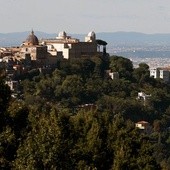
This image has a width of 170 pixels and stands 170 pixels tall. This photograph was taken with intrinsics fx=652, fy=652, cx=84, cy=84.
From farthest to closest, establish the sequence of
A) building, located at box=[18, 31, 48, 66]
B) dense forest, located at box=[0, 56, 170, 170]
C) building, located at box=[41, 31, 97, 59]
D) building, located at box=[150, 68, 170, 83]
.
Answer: building, located at box=[150, 68, 170, 83] → building, located at box=[41, 31, 97, 59] → building, located at box=[18, 31, 48, 66] → dense forest, located at box=[0, 56, 170, 170]

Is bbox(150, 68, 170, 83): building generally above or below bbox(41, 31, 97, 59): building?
below

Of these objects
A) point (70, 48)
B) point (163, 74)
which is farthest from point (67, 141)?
point (163, 74)

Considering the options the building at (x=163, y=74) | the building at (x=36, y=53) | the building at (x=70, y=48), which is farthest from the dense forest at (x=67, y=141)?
the building at (x=163, y=74)

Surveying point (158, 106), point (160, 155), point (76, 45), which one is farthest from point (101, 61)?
point (160, 155)

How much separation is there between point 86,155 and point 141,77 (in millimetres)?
39592

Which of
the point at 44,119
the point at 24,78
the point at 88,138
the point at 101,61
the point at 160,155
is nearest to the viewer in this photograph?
the point at 44,119

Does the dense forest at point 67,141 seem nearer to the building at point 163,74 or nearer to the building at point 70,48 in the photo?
the building at point 70,48

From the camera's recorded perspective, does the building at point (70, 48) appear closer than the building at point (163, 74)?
Yes

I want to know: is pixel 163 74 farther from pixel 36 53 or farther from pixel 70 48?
pixel 36 53

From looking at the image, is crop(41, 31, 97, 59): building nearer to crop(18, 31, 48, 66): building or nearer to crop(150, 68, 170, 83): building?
crop(18, 31, 48, 66): building

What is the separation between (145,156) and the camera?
16781 millimetres

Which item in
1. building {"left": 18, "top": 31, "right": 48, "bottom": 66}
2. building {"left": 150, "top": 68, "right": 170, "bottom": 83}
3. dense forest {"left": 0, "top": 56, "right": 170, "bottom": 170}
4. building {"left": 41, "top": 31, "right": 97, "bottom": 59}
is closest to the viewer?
dense forest {"left": 0, "top": 56, "right": 170, "bottom": 170}

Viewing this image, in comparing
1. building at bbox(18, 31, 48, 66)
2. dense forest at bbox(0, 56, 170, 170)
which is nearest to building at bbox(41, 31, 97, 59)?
building at bbox(18, 31, 48, 66)

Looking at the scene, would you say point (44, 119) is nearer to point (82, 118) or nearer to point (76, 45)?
point (82, 118)
